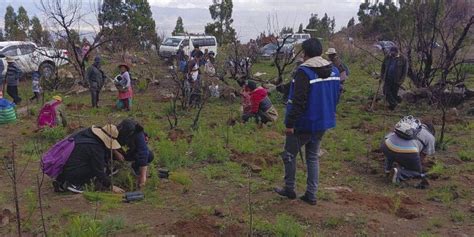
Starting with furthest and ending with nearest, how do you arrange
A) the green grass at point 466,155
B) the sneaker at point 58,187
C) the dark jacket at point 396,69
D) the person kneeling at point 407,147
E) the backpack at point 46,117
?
the dark jacket at point 396,69 → the backpack at point 46,117 → the green grass at point 466,155 → the person kneeling at point 407,147 → the sneaker at point 58,187

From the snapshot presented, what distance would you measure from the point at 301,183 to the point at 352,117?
4831mm

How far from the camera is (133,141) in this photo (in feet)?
17.3

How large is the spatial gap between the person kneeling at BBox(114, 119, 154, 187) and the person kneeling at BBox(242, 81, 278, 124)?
13.4 ft

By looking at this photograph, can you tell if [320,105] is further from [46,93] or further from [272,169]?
[46,93]

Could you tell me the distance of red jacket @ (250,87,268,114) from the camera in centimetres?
923

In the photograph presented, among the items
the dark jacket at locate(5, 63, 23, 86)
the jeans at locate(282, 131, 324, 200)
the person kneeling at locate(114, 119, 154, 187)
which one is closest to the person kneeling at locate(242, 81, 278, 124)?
the person kneeling at locate(114, 119, 154, 187)

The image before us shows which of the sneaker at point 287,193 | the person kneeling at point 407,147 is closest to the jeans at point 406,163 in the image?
the person kneeling at point 407,147

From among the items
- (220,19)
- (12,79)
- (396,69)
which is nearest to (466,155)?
(396,69)

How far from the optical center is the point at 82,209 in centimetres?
475

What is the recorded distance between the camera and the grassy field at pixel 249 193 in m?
4.30

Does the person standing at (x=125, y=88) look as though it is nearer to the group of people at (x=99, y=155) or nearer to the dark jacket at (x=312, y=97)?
the group of people at (x=99, y=155)

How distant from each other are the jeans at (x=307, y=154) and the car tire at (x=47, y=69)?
1212 cm

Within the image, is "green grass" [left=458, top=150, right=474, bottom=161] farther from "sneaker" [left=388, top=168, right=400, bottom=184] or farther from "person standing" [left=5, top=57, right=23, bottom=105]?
"person standing" [left=5, top=57, right=23, bottom=105]

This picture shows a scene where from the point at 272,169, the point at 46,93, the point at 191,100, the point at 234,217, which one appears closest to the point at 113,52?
the point at 46,93
